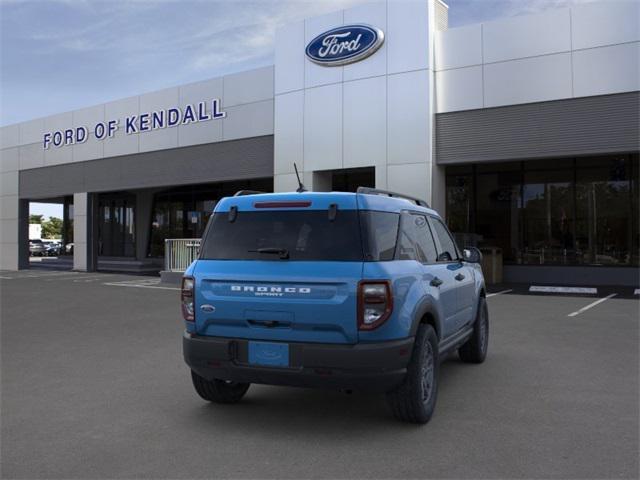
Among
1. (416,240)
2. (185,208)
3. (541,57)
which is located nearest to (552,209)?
(541,57)

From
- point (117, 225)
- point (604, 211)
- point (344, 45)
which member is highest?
point (344, 45)

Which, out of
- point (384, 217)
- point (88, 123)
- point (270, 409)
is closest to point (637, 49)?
point (384, 217)

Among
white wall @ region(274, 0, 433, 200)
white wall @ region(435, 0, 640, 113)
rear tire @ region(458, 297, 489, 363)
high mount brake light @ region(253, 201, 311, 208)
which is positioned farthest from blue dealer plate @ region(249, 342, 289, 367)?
white wall @ region(435, 0, 640, 113)

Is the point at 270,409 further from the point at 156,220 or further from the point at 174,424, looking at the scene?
the point at 156,220

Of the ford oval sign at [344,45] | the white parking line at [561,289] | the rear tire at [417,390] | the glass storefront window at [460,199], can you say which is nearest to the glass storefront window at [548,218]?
the glass storefront window at [460,199]

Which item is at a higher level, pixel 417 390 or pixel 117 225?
pixel 117 225

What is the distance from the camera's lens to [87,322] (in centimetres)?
1050

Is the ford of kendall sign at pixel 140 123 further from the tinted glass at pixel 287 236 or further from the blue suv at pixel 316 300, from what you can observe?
the blue suv at pixel 316 300

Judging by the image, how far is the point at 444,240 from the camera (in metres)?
6.18

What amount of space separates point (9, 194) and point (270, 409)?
29.6 metres

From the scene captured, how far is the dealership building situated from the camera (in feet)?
48.8

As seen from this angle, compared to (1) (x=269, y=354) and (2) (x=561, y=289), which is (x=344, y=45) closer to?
(2) (x=561, y=289)

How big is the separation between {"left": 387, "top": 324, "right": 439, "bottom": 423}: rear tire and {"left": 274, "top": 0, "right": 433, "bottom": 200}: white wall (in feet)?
38.9

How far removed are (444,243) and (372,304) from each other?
88.8 inches
